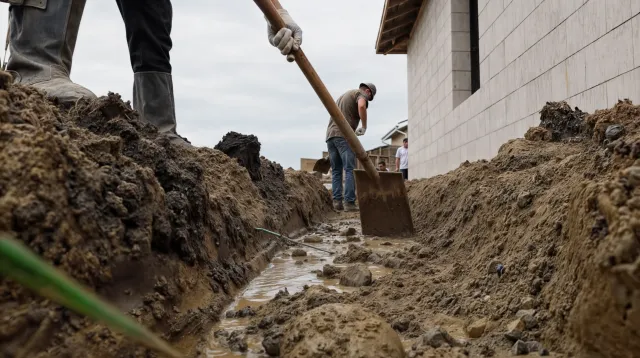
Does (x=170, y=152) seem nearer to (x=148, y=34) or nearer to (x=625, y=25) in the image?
(x=148, y=34)

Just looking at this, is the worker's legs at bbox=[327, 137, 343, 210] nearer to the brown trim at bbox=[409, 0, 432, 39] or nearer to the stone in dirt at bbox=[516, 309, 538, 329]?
the brown trim at bbox=[409, 0, 432, 39]

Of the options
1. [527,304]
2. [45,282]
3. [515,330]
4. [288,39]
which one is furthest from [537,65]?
[45,282]

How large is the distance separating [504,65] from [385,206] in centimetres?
200

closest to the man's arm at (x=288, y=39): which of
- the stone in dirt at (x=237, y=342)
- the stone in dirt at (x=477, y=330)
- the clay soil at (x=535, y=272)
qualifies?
the clay soil at (x=535, y=272)

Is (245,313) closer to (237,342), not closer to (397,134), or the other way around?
(237,342)

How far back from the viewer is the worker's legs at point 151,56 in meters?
3.32

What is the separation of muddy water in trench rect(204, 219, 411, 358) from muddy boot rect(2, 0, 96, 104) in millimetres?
1404

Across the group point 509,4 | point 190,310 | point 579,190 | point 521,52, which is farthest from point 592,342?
point 509,4

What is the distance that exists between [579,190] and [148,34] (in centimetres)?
301

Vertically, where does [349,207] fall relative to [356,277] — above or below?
above

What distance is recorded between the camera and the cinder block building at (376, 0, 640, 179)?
3037 mm

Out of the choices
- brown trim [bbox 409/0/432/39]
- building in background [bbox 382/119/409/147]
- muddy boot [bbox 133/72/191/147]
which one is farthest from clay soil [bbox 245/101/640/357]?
building in background [bbox 382/119/409/147]

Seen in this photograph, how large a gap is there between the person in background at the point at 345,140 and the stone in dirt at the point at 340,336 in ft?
17.0

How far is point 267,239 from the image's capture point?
379 centimetres
